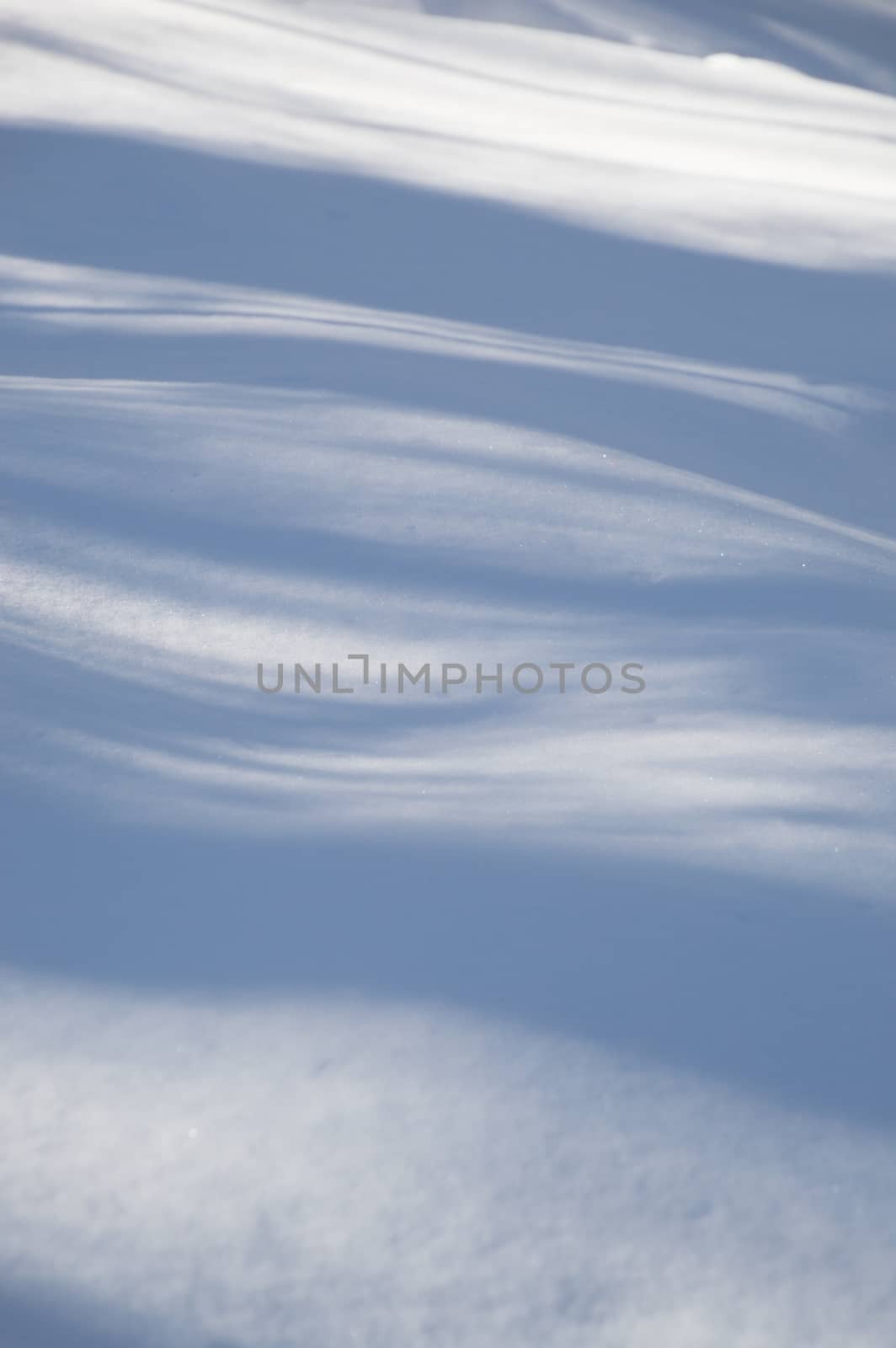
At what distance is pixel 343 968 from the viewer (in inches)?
41.5

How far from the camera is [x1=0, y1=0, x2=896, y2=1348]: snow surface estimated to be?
814 millimetres

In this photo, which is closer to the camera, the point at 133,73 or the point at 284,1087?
the point at 284,1087

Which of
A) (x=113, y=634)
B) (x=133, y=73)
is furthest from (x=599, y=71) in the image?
(x=113, y=634)

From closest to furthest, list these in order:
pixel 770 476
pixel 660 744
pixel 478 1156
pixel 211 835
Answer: pixel 478 1156, pixel 211 835, pixel 660 744, pixel 770 476

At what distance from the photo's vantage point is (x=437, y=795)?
1.31 meters

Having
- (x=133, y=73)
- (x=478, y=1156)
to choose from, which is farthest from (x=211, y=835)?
(x=133, y=73)

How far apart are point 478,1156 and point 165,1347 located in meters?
0.23

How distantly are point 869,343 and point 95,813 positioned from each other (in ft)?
8.05

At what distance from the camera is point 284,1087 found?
36.3 inches

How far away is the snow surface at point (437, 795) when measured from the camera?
814mm

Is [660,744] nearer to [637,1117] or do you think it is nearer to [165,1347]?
[637,1117]

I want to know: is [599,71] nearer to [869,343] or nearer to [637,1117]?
[869,343]

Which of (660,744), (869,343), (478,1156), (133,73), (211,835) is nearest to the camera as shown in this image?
(478,1156)

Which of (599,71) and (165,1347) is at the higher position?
(599,71)
